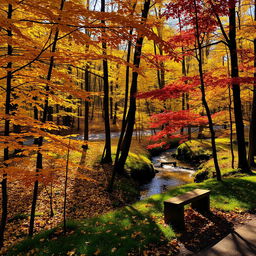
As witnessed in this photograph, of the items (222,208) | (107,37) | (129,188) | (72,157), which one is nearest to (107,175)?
(129,188)

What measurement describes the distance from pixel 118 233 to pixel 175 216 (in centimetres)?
138

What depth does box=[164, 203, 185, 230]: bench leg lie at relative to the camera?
4.66m

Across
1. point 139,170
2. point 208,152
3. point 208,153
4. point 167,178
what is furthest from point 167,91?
point 208,152

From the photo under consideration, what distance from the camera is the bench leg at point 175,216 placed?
184 inches

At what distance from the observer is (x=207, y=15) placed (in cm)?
761

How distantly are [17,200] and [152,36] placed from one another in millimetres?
7804

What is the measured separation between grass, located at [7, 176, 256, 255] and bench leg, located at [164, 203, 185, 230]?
17cm

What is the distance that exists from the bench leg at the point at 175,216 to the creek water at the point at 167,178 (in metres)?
4.52

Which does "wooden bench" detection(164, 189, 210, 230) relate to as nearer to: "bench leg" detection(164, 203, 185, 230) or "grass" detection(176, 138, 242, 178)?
"bench leg" detection(164, 203, 185, 230)

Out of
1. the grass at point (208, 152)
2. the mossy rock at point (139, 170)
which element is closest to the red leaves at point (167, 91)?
the mossy rock at point (139, 170)

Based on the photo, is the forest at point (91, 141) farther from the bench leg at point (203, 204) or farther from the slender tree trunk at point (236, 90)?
the bench leg at point (203, 204)

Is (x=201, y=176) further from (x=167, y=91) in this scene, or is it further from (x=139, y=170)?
(x=167, y=91)

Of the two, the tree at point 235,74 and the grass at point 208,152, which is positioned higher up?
the tree at point 235,74

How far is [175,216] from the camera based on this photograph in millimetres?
4750
